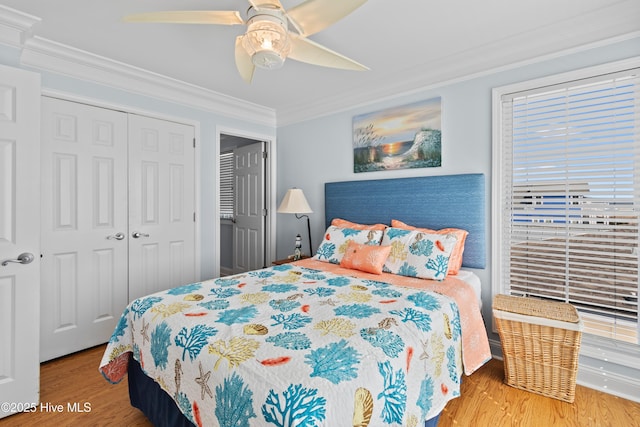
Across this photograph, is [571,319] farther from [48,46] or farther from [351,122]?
[48,46]

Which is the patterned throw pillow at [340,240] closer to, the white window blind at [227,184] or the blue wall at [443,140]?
the blue wall at [443,140]

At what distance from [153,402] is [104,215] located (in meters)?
1.87

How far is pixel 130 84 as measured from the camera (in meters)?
3.01

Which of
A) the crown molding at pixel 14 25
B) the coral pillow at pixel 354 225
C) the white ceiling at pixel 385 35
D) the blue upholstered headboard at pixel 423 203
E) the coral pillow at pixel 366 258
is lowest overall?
the coral pillow at pixel 366 258

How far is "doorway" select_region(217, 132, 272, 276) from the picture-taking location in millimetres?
4457

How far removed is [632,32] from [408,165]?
1.74 meters

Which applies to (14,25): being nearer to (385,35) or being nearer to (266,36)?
(266,36)

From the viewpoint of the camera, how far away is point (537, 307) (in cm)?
223

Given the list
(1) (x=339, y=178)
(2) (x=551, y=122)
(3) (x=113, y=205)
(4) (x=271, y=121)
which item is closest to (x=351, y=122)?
(1) (x=339, y=178)

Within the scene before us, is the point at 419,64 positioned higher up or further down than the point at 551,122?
higher up

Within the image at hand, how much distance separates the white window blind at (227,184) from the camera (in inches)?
207

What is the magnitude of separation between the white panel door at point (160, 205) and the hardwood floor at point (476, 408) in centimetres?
99

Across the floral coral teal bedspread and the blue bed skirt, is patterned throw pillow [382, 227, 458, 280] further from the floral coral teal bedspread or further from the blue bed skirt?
the blue bed skirt

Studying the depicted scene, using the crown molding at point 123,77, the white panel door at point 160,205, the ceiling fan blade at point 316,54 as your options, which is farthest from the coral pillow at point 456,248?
the crown molding at point 123,77
